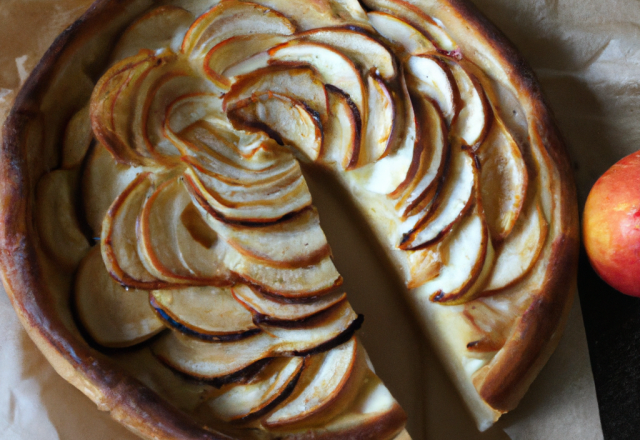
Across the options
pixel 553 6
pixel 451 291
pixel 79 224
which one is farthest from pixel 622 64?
pixel 79 224

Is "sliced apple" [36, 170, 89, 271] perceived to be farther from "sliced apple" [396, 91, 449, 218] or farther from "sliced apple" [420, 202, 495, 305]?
"sliced apple" [420, 202, 495, 305]

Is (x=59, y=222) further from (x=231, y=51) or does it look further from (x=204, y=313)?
(x=231, y=51)

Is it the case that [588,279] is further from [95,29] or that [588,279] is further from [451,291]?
[95,29]

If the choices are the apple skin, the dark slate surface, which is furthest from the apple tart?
the dark slate surface

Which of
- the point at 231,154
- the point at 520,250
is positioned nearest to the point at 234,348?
the point at 231,154

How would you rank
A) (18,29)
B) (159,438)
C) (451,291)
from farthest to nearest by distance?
(18,29), (451,291), (159,438)
